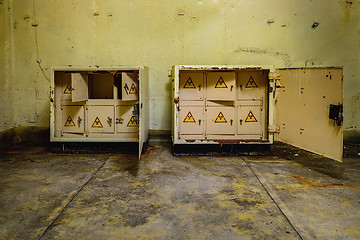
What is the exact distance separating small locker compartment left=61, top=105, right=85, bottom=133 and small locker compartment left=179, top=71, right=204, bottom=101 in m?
1.41

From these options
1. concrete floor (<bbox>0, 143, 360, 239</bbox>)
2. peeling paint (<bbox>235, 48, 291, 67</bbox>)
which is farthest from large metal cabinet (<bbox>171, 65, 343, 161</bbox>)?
peeling paint (<bbox>235, 48, 291, 67</bbox>)

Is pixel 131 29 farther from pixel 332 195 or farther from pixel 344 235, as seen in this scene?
pixel 344 235

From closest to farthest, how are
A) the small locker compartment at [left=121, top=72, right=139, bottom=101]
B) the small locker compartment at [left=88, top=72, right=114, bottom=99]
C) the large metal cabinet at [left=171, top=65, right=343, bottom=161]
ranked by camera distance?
the large metal cabinet at [left=171, top=65, right=343, bottom=161] < the small locker compartment at [left=121, top=72, right=139, bottom=101] < the small locker compartment at [left=88, top=72, right=114, bottom=99]

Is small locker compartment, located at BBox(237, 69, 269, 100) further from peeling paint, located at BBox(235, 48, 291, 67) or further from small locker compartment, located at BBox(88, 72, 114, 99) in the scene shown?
small locker compartment, located at BBox(88, 72, 114, 99)

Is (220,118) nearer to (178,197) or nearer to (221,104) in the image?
(221,104)

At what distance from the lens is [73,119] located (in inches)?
153

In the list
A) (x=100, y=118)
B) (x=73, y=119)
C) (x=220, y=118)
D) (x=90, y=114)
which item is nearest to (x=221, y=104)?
(x=220, y=118)

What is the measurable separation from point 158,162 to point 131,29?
2.28 meters

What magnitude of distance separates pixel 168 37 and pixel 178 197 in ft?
9.57

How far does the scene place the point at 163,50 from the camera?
4.55 m

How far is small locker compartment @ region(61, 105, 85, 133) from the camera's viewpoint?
3.87 meters

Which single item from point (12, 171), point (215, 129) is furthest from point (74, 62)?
point (215, 129)

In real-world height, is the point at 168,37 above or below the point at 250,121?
above

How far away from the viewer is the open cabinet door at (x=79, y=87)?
11.7 ft
